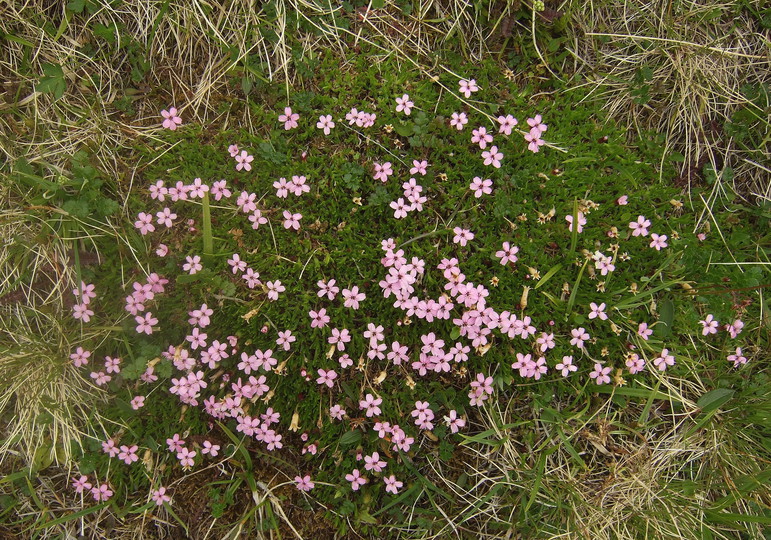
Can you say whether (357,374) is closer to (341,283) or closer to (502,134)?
(341,283)


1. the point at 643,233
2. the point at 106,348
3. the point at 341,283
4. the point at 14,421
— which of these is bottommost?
the point at 14,421

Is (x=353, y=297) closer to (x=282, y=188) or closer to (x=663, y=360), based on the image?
(x=282, y=188)

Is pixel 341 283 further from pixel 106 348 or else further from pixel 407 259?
pixel 106 348

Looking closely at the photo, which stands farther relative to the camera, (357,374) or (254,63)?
(254,63)

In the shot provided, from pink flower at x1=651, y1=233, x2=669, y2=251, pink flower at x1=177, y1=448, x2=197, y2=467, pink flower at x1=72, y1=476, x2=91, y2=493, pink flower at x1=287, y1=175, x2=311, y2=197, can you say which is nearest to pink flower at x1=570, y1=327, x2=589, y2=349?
pink flower at x1=651, y1=233, x2=669, y2=251

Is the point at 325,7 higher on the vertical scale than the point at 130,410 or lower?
higher

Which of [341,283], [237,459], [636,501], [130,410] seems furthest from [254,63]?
[636,501]
